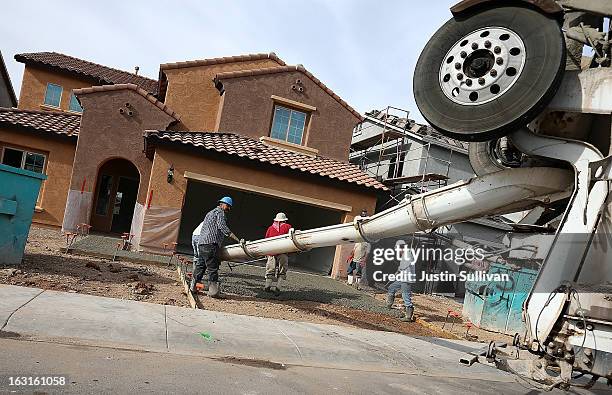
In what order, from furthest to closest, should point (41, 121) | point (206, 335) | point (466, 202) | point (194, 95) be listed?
point (194, 95) < point (41, 121) < point (206, 335) < point (466, 202)

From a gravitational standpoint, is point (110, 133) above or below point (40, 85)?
below

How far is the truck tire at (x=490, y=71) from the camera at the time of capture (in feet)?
13.1

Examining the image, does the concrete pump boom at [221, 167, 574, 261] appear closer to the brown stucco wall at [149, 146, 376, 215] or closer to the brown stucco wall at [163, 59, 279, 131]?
the brown stucco wall at [149, 146, 376, 215]

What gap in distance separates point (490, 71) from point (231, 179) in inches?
425

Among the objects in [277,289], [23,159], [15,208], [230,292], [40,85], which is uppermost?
[40,85]

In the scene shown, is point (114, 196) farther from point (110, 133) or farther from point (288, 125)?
point (288, 125)

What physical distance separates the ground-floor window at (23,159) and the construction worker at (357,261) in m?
10.9

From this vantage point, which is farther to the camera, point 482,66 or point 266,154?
point 266,154

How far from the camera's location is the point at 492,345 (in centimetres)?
403

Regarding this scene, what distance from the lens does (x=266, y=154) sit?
15039 millimetres

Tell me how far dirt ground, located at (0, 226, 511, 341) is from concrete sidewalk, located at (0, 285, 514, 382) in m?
0.90

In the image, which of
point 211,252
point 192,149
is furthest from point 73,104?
point 211,252

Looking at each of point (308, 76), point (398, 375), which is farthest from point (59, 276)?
point (308, 76)

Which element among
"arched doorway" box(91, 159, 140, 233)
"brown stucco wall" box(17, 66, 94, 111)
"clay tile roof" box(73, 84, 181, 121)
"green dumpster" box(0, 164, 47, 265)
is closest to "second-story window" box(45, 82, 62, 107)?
"brown stucco wall" box(17, 66, 94, 111)
